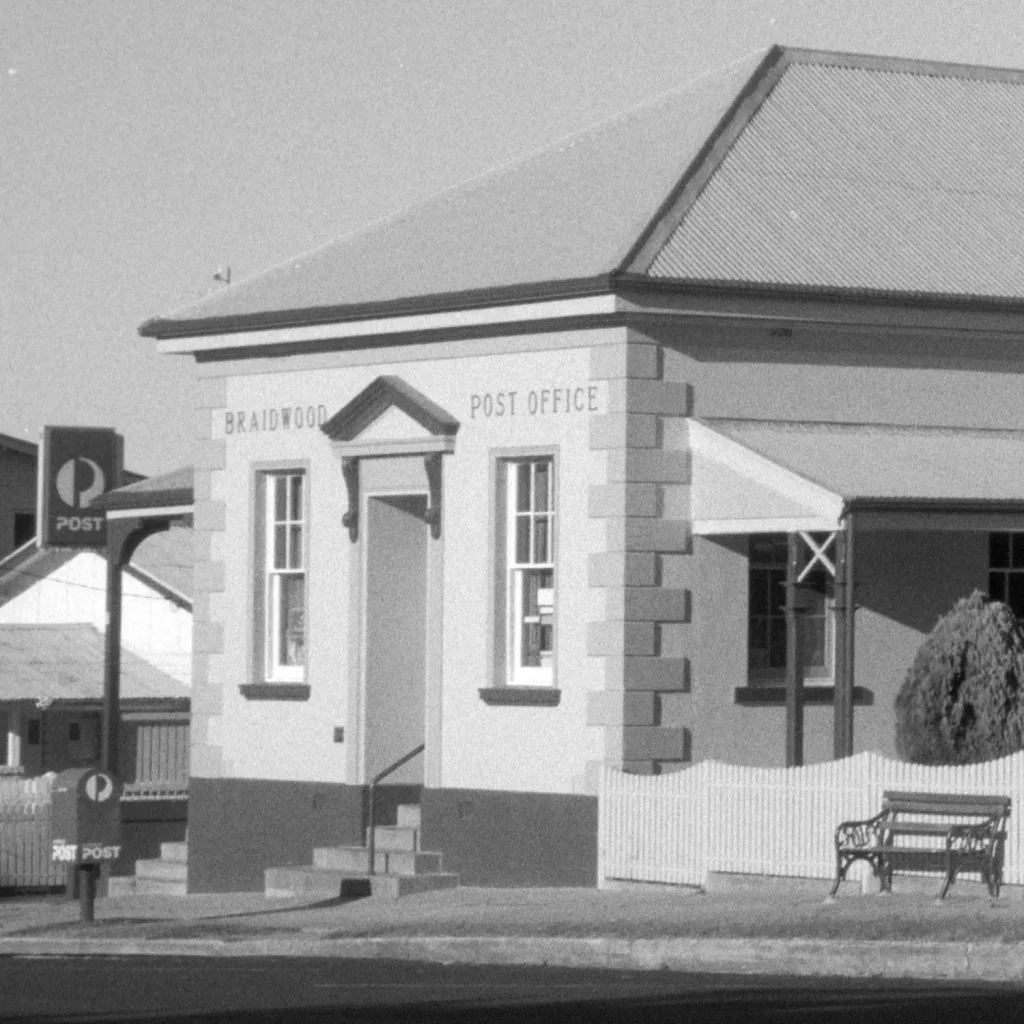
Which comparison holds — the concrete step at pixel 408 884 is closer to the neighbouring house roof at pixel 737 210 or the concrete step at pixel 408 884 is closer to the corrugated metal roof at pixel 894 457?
the corrugated metal roof at pixel 894 457

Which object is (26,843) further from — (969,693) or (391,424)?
(969,693)

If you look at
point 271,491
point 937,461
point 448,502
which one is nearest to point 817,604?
point 937,461

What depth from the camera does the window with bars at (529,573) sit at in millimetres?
24094

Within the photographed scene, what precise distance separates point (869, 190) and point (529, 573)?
4.85 m

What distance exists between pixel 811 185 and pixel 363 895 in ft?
24.4

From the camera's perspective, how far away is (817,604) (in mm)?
24344

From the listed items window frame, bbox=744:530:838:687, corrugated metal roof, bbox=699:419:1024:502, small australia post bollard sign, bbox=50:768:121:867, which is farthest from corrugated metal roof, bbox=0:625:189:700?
corrugated metal roof, bbox=699:419:1024:502

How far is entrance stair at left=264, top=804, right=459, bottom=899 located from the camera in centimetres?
2394

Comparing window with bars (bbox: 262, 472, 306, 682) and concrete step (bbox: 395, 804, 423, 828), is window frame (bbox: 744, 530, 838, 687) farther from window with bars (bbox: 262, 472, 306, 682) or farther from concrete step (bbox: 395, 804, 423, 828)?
window with bars (bbox: 262, 472, 306, 682)

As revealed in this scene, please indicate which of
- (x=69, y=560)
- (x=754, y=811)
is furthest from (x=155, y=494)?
(x=69, y=560)

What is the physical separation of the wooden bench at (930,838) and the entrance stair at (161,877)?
873 cm

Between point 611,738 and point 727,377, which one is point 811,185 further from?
point 611,738

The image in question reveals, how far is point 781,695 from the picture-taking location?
23.8 meters

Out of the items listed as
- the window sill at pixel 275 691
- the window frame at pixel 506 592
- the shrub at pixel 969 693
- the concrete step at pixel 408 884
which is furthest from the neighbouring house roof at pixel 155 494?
the shrub at pixel 969 693
